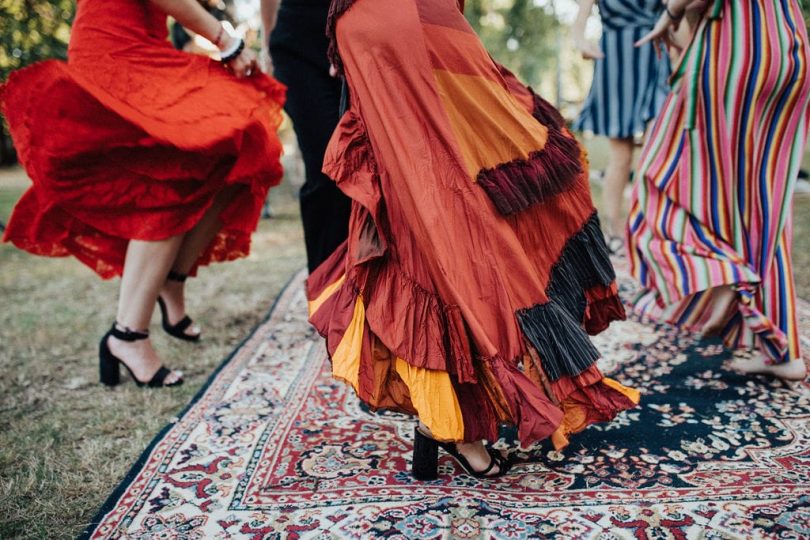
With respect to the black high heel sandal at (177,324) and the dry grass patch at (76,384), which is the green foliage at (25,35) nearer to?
the dry grass patch at (76,384)

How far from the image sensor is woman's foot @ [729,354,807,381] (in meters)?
1.94

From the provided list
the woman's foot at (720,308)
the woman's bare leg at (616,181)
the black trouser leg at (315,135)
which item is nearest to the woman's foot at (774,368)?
the woman's foot at (720,308)

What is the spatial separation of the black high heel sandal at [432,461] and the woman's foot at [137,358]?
42.5 inches

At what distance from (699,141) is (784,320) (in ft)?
2.03

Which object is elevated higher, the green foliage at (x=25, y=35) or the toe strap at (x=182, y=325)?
the green foliage at (x=25, y=35)

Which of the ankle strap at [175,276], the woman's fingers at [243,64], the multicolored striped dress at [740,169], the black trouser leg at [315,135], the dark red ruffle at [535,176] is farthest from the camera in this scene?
the ankle strap at [175,276]

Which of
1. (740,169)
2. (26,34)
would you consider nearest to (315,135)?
(740,169)

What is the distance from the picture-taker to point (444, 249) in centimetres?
137

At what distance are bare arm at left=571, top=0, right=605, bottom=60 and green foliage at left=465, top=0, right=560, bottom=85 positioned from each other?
6015 mm

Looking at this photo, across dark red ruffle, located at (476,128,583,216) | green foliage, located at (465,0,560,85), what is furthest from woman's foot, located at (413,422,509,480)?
green foliage, located at (465,0,560,85)

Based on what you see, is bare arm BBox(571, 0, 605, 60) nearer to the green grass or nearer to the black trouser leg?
the black trouser leg

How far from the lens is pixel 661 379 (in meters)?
2.09

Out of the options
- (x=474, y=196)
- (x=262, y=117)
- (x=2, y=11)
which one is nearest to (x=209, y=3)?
(x=262, y=117)

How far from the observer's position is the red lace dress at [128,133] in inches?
76.7
